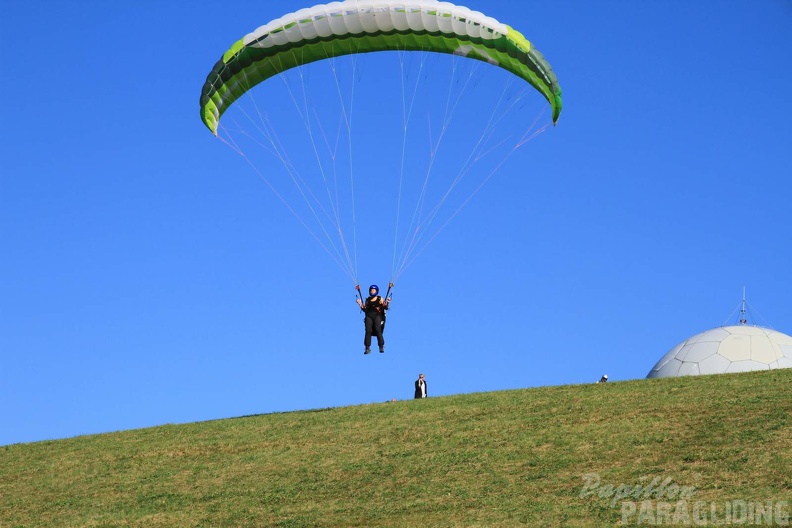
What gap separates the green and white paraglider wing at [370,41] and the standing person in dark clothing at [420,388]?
32.6 feet

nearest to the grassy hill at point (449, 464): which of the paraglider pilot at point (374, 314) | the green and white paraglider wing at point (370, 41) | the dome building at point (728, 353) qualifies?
the paraglider pilot at point (374, 314)

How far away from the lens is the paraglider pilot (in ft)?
92.2

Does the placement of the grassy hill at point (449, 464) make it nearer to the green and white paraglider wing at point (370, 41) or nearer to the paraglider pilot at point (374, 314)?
the paraglider pilot at point (374, 314)

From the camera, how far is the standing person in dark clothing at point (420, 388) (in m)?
34.7

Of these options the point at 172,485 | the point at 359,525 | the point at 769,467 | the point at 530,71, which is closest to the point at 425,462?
the point at 359,525

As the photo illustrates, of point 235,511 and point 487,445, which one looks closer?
point 235,511

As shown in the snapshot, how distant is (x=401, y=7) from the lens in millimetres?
27484

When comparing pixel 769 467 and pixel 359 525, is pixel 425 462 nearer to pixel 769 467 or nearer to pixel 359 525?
pixel 359 525

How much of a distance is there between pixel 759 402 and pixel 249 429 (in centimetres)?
1300

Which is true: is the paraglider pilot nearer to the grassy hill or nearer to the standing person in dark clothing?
the grassy hill

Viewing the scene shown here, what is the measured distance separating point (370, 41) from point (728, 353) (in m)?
19.7

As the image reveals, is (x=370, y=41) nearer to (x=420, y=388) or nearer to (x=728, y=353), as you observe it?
(x=420, y=388)

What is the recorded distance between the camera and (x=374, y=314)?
28094 mm

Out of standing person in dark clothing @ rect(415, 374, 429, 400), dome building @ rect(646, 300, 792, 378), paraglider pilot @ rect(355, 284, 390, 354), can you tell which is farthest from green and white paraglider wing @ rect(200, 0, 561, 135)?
dome building @ rect(646, 300, 792, 378)
